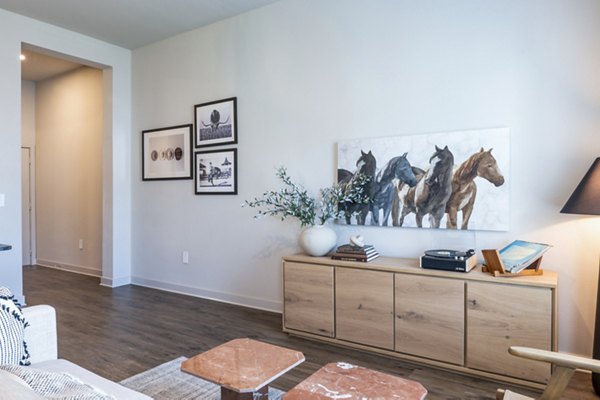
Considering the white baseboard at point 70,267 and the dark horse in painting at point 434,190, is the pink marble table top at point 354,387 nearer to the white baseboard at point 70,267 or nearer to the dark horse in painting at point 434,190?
the dark horse in painting at point 434,190

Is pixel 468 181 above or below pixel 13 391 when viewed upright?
above

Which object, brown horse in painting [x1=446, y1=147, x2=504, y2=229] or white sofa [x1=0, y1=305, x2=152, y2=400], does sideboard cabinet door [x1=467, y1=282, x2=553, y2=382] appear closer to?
brown horse in painting [x1=446, y1=147, x2=504, y2=229]

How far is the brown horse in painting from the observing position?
105 inches

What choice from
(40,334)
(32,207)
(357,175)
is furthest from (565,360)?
(32,207)

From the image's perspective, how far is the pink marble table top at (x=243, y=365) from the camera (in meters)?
1.57

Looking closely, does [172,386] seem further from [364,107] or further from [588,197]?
[588,197]

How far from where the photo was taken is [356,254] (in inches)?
112

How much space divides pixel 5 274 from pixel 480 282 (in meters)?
4.28

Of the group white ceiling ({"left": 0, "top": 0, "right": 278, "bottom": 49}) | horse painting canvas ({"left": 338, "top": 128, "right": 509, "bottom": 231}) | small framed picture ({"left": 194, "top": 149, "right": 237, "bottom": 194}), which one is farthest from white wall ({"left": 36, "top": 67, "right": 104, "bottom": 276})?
horse painting canvas ({"left": 338, "top": 128, "right": 509, "bottom": 231})

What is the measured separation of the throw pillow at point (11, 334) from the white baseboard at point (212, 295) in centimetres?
241

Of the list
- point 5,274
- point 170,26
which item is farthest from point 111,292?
point 170,26

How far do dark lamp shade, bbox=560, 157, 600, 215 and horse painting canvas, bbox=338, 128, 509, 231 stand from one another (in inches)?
20.0

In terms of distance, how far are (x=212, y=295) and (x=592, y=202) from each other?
11.1 feet

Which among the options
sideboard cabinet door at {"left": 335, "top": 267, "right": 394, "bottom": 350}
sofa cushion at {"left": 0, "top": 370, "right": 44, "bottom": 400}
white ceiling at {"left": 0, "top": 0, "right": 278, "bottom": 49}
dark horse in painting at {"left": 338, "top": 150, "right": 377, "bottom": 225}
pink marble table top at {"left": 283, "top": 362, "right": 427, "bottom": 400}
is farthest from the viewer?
white ceiling at {"left": 0, "top": 0, "right": 278, "bottom": 49}
